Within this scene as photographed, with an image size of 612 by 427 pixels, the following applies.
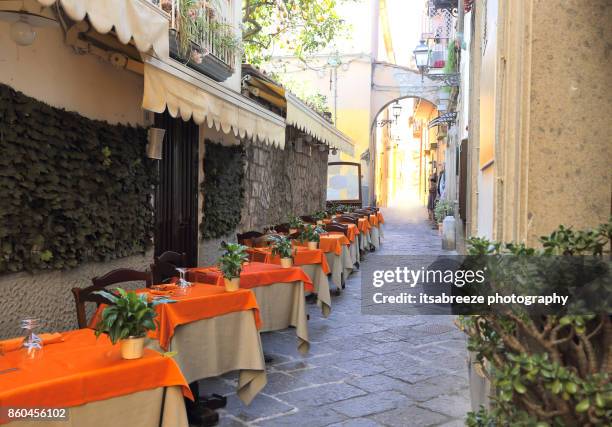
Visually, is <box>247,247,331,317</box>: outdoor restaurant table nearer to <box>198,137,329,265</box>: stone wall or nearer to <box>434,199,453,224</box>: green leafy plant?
<box>198,137,329,265</box>: stone wall

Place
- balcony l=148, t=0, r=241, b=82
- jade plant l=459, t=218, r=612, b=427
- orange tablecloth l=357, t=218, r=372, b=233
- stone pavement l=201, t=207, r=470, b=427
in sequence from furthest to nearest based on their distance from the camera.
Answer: orange tablecloth l=357, t=218, r=372, b=233 → balcony l=148, t=0, r=241, b=82 → stone pavement l=201, t=207, r=470, b=427 → jade plant l=459, t=218, r=612, b=427

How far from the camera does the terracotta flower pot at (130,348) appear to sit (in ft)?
8.38

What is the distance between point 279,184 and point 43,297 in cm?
737

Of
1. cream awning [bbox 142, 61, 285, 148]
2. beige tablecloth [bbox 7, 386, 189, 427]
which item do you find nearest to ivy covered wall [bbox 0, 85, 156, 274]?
cream awning [bbox 142, 61, 285, 148]

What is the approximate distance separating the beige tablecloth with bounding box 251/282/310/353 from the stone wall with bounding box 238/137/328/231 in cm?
384

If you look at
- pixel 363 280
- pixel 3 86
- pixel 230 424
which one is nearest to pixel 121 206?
pixel 3 86

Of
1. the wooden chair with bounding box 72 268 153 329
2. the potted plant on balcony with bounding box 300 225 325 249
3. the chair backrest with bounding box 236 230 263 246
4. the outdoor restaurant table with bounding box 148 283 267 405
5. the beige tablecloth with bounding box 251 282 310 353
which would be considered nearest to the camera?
the wooden chair with bounding box 72 268 153 329

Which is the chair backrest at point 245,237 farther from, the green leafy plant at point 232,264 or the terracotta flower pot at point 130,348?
the terracotta flower pot at point 130,348

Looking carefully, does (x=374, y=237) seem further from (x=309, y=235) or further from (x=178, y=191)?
(x=178, y=191)

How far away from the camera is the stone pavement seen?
4094mm

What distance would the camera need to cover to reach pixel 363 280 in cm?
1015

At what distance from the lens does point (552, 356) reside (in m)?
1.77

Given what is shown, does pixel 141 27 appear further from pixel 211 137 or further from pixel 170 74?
pixel 211 137

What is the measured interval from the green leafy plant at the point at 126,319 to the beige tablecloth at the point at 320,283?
406cm
